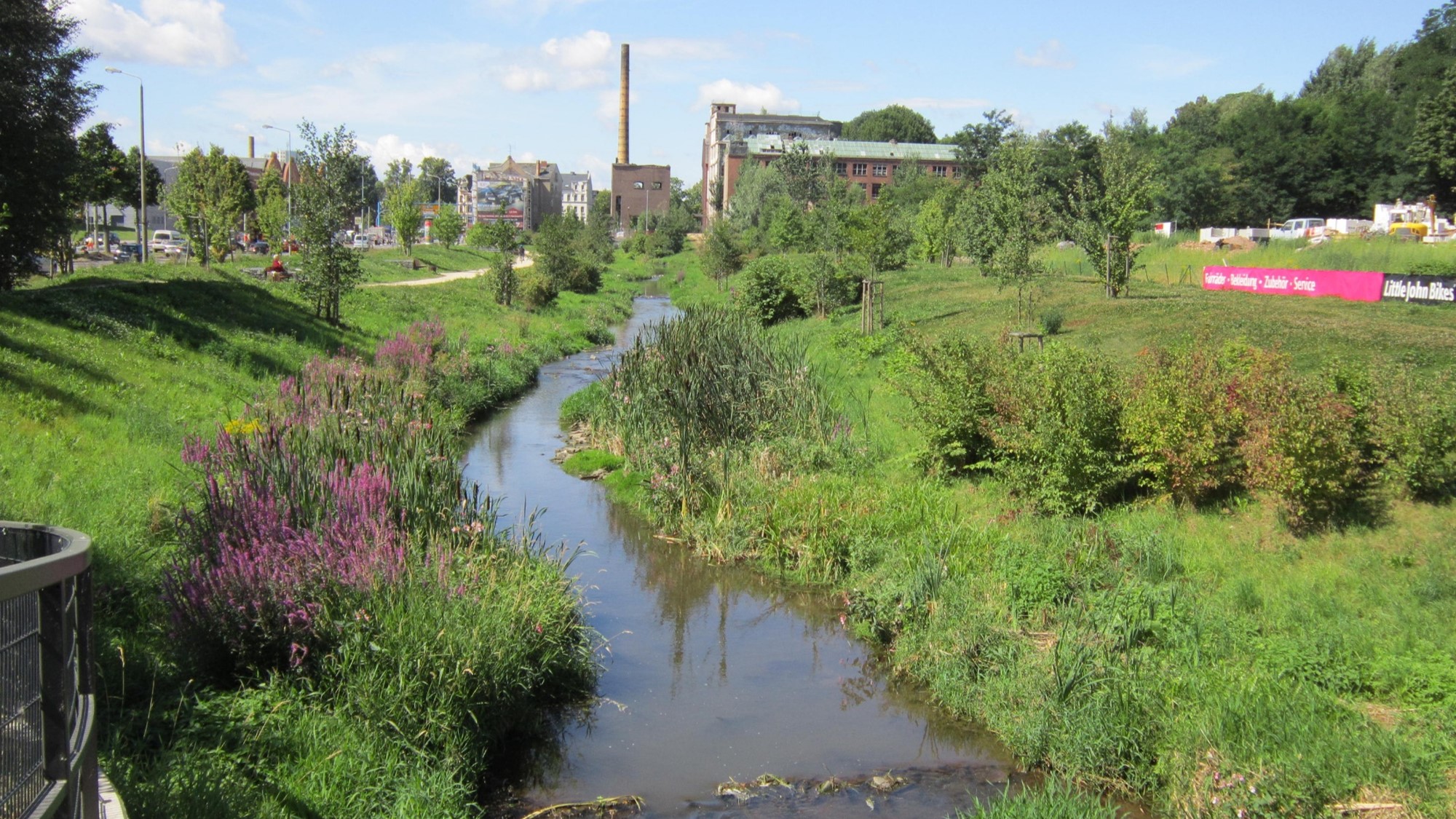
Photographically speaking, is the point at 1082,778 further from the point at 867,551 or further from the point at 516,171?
the point at 516,171

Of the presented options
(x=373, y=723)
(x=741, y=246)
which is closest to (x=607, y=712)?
(x=373, y=723)

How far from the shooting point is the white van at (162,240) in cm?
5977

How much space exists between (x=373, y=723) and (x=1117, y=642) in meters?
6.45

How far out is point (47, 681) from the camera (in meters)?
3.75

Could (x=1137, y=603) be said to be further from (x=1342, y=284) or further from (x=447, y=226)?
(x=447, y=226)

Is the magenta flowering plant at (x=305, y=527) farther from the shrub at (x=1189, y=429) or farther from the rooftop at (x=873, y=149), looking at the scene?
the rooftop at (x=873, y=149)

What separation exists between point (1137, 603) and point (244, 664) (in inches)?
310

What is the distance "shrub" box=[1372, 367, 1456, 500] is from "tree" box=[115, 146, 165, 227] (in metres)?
42.7

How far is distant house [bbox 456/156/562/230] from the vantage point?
154 meters

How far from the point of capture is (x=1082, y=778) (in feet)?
28.3

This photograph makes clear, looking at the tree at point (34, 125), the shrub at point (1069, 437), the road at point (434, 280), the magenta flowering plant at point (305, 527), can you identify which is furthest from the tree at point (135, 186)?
the shrub at point (1069, 437)

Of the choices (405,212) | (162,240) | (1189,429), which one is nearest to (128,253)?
(405,212)

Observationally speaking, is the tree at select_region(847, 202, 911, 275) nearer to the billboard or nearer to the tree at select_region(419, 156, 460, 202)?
the billboard

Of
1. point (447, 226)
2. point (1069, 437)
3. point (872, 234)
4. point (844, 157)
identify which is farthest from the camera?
point (844, 157)
